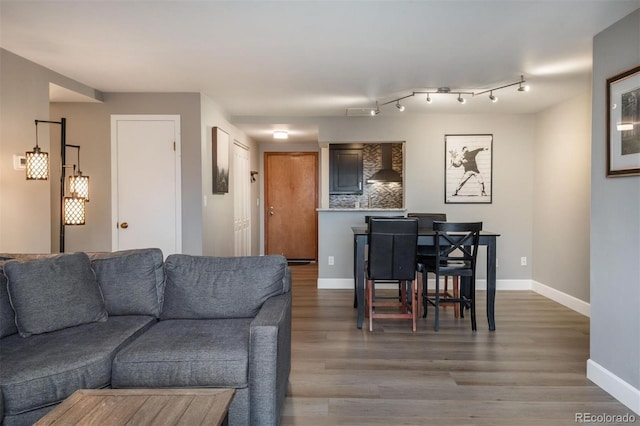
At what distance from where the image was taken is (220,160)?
5.12 meters

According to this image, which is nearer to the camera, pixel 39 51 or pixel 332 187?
pixel 39 51

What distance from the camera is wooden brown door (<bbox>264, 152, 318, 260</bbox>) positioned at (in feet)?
27.3

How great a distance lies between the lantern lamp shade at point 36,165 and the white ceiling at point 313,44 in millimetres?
809

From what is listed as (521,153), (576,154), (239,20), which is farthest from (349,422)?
(521,153)

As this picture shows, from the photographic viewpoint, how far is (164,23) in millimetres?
2691

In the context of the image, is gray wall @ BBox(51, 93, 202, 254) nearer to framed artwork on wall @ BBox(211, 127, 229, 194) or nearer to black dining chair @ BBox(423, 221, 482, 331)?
framed artwork on wall @ BBox(211, 127, 229, 194)

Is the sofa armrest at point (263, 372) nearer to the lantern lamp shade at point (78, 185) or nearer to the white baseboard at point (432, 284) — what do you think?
the lantern lamp shade at point (78, 185)

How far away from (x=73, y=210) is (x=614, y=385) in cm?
409

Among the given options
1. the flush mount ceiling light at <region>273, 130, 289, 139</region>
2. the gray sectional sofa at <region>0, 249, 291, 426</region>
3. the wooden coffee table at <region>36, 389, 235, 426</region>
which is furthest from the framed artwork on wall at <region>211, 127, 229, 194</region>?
the wooden coffee table at <region>36, 389, 235, 426</region>

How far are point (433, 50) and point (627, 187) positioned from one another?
1628 mm

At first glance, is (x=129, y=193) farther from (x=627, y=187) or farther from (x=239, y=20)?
(x=627, y=187)

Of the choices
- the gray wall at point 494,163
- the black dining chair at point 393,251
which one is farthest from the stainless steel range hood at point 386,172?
the black dining chair at point 393,251

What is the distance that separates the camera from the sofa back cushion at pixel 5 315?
2207 mm

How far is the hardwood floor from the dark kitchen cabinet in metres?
3.10
